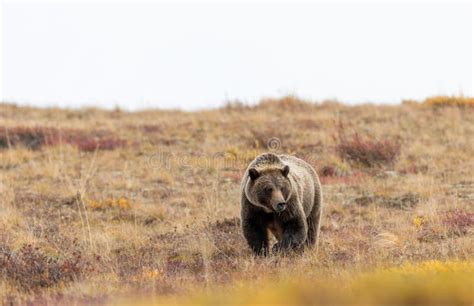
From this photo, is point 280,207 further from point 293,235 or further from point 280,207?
point 293,235

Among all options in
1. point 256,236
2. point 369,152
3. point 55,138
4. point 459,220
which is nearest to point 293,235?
point 256,236

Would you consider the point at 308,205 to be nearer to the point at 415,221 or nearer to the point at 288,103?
the point at 415,221

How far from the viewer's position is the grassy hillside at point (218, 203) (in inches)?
271

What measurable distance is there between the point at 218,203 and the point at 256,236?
4623 millimetres

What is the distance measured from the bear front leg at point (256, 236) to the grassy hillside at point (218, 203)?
0.38 metres

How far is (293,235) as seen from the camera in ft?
30.2

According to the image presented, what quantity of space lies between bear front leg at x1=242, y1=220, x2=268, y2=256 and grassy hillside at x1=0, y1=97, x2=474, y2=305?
0.38m

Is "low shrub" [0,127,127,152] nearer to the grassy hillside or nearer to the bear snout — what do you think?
the grassy hillside

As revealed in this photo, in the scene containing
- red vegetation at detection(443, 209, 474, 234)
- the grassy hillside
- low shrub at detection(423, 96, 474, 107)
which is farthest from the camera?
low shrub at detection(423, 96, 474, 107)

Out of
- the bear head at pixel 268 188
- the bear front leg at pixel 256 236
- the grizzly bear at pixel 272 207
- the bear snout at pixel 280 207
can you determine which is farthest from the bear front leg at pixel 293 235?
the bear snout at pixel 280 207

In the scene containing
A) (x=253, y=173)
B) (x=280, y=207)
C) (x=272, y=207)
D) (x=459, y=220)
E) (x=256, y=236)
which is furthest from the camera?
(x=459, y=220)

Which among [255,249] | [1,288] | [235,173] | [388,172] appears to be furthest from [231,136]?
[1,288]

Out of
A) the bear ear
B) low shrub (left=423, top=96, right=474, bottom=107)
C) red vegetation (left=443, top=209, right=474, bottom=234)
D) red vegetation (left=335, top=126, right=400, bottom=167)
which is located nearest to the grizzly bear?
the bear ear

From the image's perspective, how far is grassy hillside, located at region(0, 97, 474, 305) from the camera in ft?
22.6
